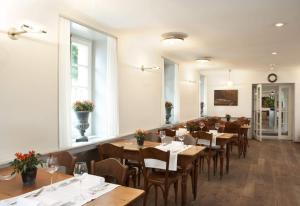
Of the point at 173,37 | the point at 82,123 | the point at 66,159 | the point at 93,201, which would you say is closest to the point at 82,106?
the point at 82,123

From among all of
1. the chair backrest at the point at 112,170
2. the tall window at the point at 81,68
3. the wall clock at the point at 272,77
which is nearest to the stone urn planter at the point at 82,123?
the tall window at the point at 81,68

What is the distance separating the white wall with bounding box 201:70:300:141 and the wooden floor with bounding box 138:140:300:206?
307 centimetres

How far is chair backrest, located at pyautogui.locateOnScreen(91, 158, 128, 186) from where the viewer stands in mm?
2078

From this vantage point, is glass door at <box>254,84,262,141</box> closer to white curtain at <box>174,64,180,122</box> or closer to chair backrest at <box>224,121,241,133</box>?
chair backrest at <box>224,121,241,133</box>

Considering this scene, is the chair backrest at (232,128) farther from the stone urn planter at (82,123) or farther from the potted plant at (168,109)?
the stone urn planter at (82,123)

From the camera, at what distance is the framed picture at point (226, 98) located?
9.80 m

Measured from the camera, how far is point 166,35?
4422 mm

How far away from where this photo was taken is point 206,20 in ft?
12.0

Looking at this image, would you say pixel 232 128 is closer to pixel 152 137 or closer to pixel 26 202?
pixel 152 137

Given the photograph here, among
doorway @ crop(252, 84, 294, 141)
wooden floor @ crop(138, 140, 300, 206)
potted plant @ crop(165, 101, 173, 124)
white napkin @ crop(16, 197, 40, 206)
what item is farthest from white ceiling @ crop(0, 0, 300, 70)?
doorway @ crop(252, 84, 294, 141)

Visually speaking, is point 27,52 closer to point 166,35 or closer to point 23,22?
point 23,22

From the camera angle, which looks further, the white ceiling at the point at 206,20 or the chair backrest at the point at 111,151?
the chair backrest at the point at 111,151

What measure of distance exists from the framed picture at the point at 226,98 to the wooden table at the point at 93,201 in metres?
8.64

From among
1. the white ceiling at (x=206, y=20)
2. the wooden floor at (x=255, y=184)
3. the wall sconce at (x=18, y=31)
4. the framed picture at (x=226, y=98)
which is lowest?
the wooden floor at (x=255, y=184)
